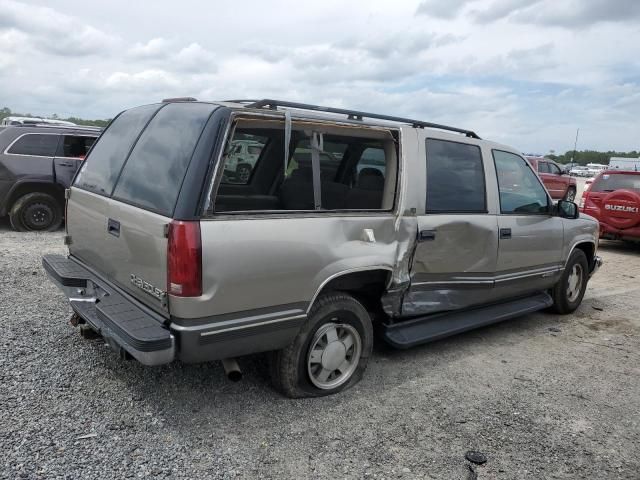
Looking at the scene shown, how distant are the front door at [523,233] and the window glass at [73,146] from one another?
24.4 ft

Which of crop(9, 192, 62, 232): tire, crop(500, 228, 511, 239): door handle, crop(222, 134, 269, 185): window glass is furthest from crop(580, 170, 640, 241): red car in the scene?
crop(9, 192, 62, 232): tire

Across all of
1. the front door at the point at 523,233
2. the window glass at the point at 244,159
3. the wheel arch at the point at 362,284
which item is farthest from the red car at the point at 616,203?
the window glass at the point at 244,159

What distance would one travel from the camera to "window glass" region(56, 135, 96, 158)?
914cm

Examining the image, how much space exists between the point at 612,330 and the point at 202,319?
14.9 ft

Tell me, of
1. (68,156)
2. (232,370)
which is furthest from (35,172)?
(232,370)

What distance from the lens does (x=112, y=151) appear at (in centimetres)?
375

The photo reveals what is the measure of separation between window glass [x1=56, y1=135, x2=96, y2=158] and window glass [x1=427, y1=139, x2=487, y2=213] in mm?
7278

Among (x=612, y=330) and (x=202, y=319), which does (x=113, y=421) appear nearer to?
(x=202, y=319)

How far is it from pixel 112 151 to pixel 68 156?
6.23m

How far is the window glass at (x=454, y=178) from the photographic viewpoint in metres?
4.04

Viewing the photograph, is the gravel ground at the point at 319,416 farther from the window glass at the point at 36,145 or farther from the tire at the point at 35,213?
the window glass at the point at 36,145

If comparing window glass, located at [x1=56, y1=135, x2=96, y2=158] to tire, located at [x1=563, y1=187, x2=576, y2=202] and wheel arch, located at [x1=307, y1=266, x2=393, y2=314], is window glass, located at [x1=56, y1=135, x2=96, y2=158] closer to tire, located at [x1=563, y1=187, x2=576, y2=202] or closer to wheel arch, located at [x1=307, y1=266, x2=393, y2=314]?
wheel arch, located at [x1=307, y1=266, x2=393, y2=314]

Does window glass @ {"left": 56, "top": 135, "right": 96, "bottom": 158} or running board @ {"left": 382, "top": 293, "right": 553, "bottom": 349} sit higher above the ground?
window glass @ {"left": 56, "top": 135, "right": 96, "bottom": 158}

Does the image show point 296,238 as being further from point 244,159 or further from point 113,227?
point 244,159
